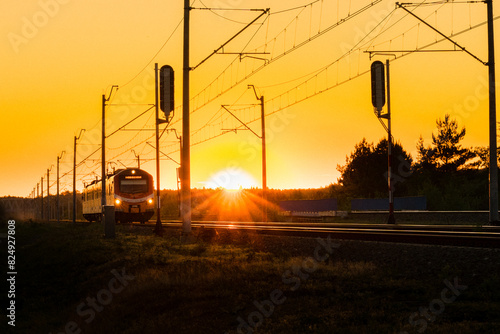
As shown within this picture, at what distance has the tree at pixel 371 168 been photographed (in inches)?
3059

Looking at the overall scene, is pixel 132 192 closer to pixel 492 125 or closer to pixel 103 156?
pixel 103 156

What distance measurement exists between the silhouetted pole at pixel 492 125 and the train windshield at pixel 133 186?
81.9ft

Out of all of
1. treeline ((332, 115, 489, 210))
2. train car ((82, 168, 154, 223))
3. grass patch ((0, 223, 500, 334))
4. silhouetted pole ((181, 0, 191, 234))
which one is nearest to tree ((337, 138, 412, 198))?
treeline ((332, 115, 489, 210))

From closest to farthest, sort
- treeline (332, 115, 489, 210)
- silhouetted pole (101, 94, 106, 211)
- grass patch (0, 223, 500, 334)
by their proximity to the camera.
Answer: grass patch (0, 223, 500, 334)
silhouetted pole (101, 94, 106, 211)
treeline (332, 115, 489, 210)

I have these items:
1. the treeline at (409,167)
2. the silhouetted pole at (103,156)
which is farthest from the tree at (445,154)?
the silhouetted pole at (103,156)

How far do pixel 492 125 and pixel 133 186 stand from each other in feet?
83.3

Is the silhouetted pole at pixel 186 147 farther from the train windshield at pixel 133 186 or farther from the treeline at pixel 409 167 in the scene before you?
the treeline at pixel 409 167

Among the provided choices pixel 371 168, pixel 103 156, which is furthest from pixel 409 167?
pixel 103 156

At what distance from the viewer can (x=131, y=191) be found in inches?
1844

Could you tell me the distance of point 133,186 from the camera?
46875 mm

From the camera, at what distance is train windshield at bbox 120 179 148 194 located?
46.7m

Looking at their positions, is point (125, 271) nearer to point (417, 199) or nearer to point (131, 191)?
point (131, 191)

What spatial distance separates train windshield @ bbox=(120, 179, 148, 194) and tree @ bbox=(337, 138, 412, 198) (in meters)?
36.3

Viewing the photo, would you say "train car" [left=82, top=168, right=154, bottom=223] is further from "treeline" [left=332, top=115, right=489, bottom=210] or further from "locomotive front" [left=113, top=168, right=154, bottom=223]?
"treeline" [left=332, top=115, right=489, bottom=210]
